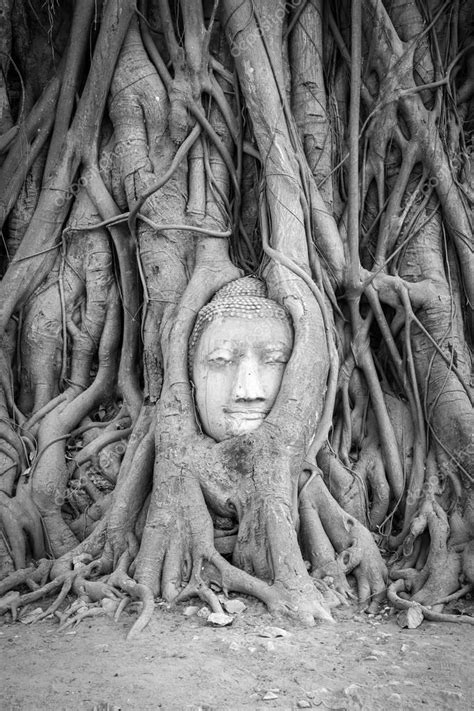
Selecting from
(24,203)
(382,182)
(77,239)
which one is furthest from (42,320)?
(382,182)

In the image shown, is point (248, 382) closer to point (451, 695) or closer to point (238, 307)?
point (238, 307)

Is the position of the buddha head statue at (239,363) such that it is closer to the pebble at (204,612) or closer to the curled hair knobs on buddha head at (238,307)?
the curled hair knobs on buddha head at (238,307)

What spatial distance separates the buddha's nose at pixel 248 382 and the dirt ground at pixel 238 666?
0.99m

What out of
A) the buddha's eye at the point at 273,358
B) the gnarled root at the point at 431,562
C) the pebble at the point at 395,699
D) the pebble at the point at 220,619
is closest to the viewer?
the pebble at the point at 395,699

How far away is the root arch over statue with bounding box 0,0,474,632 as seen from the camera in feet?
11.6

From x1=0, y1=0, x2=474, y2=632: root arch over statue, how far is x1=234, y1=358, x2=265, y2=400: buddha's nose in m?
0.01

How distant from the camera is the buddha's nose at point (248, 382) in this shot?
3.65 metres

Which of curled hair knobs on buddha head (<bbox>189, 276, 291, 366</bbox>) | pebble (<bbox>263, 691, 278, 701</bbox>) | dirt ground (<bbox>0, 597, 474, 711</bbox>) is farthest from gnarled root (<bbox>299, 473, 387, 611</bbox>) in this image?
pebble (<bbox>263, 691, 278, 701</bbox>)

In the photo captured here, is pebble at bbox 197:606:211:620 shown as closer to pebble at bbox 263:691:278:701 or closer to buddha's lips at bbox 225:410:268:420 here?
pebble at bbox 263:691:278:701

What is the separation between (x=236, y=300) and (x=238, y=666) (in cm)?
189

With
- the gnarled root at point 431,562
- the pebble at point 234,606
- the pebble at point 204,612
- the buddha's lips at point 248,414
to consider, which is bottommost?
the pebble at point 204,612

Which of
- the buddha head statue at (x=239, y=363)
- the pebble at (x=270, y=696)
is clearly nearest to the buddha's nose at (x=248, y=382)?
the buddha head statue at (x=239, y=363)

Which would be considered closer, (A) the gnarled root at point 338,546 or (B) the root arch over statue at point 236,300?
(A) the gnarled root at point 338,546

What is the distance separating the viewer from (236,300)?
12.8 feet
